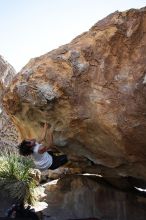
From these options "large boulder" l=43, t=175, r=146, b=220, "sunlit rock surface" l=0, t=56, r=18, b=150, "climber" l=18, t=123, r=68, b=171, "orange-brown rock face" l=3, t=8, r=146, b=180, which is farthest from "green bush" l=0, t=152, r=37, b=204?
"sunlit rock surface" l=0, t=56, r=18, b=150

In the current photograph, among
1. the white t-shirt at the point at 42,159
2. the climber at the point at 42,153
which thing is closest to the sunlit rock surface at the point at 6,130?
the climber at the point at 42,153

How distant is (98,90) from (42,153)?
1.75 metres

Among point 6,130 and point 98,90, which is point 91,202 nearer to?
point 98,90

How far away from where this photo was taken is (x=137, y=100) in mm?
6977

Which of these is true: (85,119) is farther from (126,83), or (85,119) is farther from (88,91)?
(126,83)

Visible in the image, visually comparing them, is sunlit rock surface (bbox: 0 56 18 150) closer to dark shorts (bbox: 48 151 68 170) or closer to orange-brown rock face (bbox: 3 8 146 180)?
dark shorts (bbox: 48 151 68 170)

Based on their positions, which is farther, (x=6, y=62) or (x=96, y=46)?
(x=6, y=62)

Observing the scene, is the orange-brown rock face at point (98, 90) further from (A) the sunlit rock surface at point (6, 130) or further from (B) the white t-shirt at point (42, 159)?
(A) the sunlit rock surface at point (6, 130)

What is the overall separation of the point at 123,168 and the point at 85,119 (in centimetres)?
167

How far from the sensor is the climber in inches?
306

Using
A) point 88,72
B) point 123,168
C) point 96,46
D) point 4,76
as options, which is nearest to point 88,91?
point 88,72

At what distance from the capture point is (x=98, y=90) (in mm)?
7422

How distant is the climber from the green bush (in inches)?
130

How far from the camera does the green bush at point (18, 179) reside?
37.4ft
